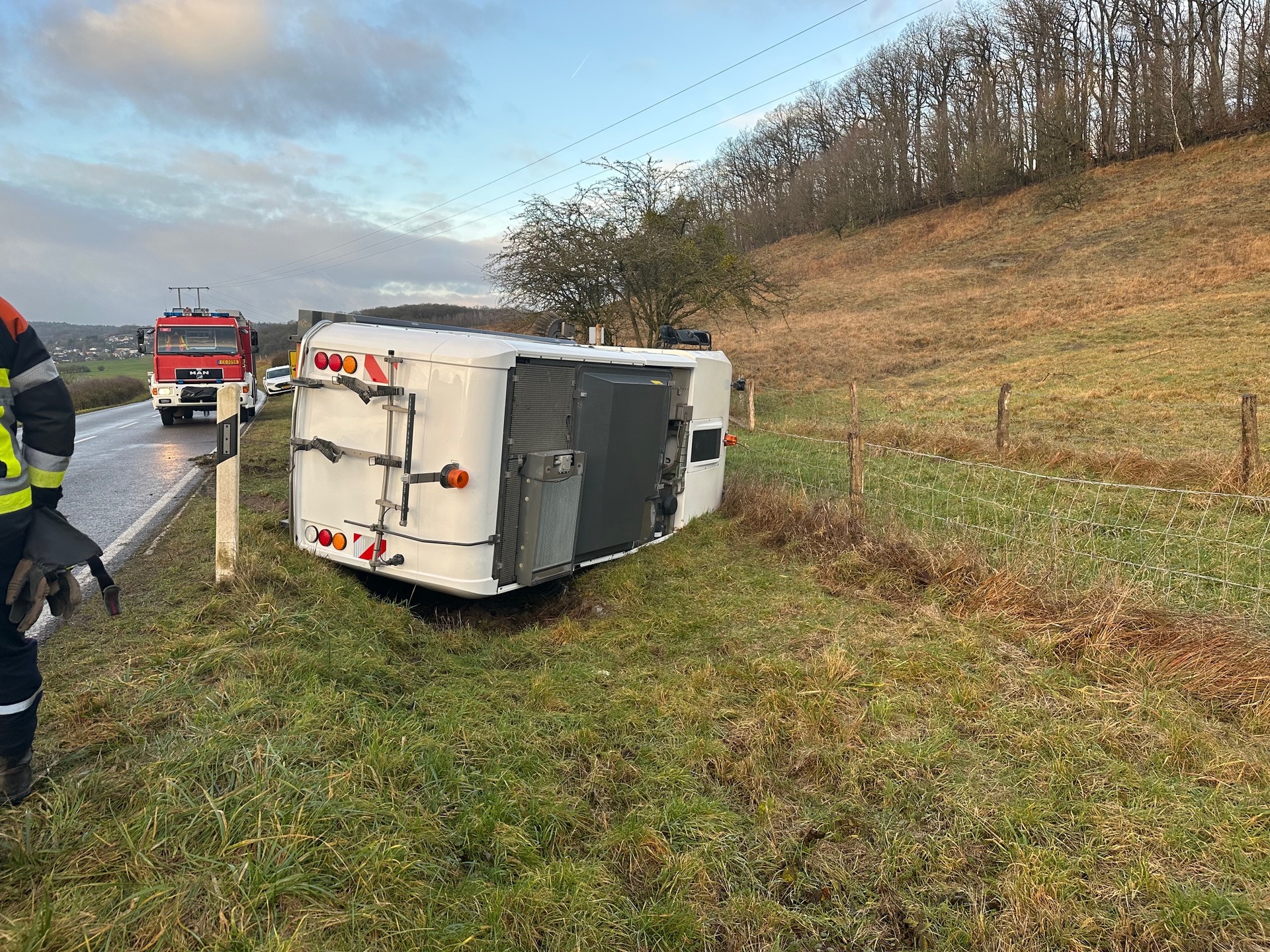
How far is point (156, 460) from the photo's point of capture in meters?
→ 10.9

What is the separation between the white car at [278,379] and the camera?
16.5 ft

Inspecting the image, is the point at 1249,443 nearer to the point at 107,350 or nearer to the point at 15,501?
the point at 15,501

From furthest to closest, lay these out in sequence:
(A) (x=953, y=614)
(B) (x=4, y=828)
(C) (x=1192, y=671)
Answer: (A) (x=953, y=614) < (C) (x=1192, y=671) < (B) (x=4, y=828)

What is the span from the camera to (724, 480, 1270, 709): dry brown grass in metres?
4.00

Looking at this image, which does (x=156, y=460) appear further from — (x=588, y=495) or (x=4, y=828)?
(x=4, y=828)

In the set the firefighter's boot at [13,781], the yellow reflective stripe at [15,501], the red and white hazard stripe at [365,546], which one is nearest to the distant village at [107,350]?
the red and white hazard stripe at [365,546]

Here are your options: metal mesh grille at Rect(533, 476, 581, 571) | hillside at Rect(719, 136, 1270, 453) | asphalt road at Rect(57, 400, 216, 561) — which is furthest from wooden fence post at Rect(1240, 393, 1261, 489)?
asphalt road at Rect(57, 400, 216, 561)

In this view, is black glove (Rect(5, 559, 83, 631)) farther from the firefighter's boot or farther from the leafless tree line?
the leafless tree line

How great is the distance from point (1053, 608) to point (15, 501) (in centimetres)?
542

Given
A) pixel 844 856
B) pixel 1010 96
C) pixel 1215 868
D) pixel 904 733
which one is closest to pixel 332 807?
pixel 844 856

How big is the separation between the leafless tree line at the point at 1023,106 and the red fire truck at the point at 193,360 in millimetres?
23154

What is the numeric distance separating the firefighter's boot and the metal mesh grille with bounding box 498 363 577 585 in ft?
9.01

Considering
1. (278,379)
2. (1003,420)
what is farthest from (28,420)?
→ (1003,420)

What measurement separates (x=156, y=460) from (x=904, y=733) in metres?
11.1
